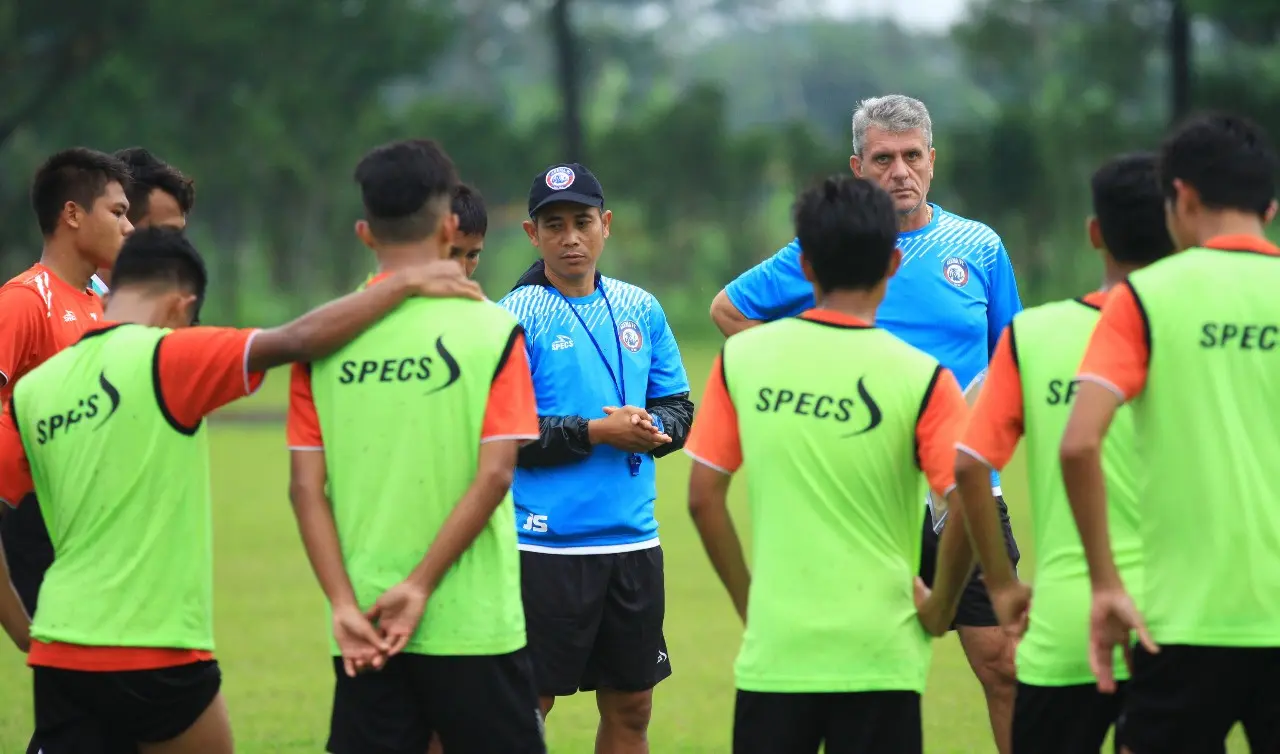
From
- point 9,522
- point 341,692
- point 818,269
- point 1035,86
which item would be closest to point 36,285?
point 9,522

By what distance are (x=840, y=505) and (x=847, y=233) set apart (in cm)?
71

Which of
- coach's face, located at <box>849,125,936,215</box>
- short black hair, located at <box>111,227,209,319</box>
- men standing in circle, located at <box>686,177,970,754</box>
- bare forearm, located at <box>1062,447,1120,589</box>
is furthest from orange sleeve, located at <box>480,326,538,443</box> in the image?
coach's face, located at <box>849,125,936,215</box>

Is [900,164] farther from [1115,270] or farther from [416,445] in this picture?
[416,445]

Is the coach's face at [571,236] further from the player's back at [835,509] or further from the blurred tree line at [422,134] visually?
the blurred tree line at [422,134]

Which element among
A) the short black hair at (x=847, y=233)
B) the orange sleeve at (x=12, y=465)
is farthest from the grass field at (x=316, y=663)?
the short black hair at (x=847, y=233)

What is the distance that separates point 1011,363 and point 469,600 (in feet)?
5.17

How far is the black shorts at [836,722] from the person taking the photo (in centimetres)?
450

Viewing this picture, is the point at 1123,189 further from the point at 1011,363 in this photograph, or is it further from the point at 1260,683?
the point at 1260,683

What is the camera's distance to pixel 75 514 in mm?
4840

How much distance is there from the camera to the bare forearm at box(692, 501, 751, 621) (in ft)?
15.7

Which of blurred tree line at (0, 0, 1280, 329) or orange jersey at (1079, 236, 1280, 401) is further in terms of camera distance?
blurred tree line at (0, 0, 1280, 329)

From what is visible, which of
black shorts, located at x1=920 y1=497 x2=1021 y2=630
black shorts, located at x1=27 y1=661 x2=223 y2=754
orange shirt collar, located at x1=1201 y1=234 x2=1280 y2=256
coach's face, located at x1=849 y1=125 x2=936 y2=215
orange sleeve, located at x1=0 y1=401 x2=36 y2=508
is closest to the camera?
orange shirt collar, located at x1=1201 y1=234 x2=1280 y2=256

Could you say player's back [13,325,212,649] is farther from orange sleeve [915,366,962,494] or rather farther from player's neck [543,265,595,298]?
player's neck [543,265,595,298]

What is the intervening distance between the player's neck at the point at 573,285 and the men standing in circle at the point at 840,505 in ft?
7.11
